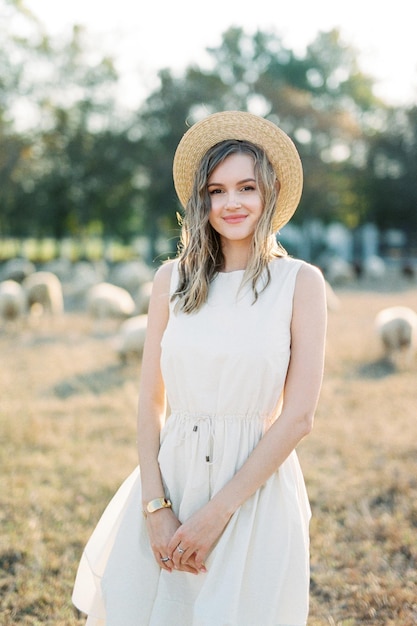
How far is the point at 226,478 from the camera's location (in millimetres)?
2215

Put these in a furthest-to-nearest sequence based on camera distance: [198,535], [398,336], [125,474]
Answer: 1. [398,336]
2. [125,474]
3. [198,535]

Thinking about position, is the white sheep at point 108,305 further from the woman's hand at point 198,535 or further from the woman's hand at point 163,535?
the woman's hand at point 198,535

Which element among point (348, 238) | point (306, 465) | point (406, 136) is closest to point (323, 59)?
point (406, 136)

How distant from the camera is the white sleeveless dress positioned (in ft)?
7.06

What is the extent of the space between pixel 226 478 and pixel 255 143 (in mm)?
1185

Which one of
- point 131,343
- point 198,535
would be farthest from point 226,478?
point 131,343

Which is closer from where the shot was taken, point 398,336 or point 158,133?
point 398,336

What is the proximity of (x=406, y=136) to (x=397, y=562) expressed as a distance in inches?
1445

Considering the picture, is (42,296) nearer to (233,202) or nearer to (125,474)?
(125,474)

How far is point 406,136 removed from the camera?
37562 mm

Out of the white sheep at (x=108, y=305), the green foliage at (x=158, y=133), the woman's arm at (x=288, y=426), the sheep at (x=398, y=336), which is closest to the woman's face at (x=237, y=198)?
the woman's arm at (x=288, y=426)

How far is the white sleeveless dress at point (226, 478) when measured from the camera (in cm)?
215

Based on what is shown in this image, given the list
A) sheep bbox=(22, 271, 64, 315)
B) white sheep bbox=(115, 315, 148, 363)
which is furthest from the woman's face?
sheep bbox=(22, 271, 64, 315)

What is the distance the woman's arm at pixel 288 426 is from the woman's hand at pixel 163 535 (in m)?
0.04
